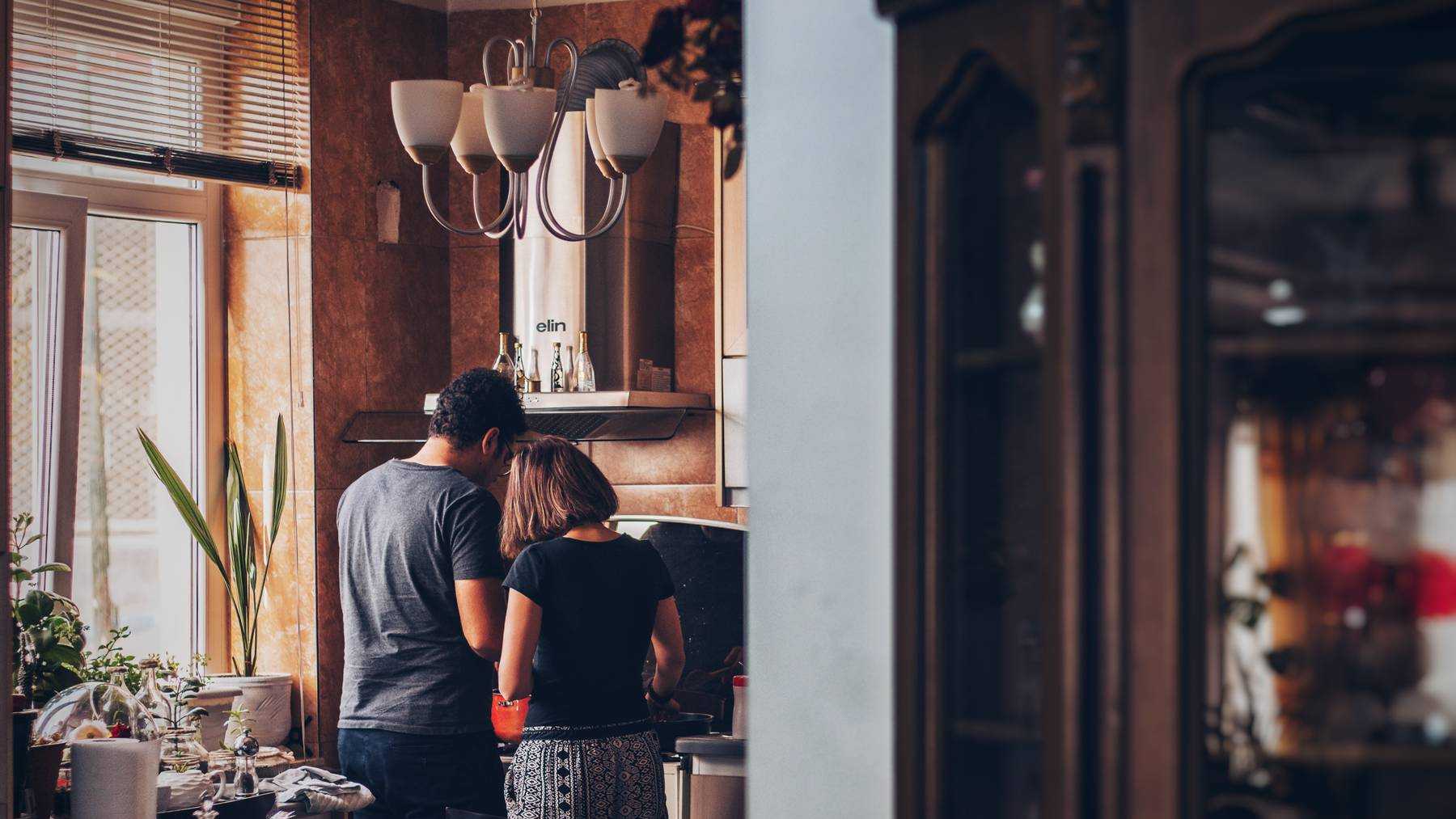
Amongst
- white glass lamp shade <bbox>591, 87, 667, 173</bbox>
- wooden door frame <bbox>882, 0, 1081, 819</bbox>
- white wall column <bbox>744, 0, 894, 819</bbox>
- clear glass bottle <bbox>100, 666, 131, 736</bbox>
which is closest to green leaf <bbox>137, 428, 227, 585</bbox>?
clear glass bottle <bbox>100, 666, 131, 736</bbox>

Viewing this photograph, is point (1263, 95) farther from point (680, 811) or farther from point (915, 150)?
point (680, 811)

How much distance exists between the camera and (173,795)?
288 centimetres

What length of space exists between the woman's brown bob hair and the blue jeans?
45 cm

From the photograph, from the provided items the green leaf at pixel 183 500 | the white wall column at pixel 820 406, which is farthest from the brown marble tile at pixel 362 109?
the white wall column at pixel 820 406

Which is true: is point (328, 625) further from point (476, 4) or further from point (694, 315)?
point (476, 4)

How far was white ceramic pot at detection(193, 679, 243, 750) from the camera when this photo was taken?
3998 mm

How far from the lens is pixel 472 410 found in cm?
313

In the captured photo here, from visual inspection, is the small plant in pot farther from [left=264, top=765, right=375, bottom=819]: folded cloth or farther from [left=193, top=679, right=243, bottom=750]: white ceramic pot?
[left=193, top=679, right=243, bottom=750]: white ceramic pot

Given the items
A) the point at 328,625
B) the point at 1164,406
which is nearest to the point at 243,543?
the point at 328,625

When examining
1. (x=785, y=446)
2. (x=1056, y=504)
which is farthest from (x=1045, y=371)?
(x=785, y=446)

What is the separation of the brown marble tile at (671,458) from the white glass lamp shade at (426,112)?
2050 mm

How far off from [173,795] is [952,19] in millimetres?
2380

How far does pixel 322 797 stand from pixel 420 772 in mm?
214

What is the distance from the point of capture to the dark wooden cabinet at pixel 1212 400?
92cm
